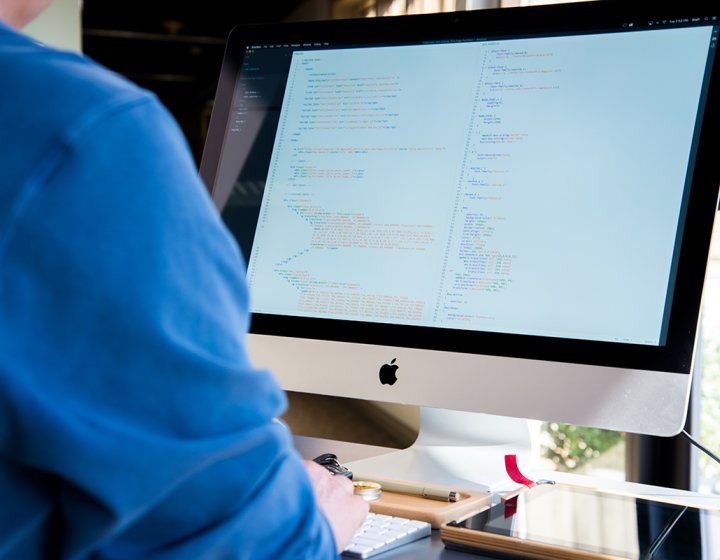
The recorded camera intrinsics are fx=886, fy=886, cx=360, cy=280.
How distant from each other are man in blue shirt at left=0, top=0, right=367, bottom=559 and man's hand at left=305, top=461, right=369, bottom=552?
0.62 feet

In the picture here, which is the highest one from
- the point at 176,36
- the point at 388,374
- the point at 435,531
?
the point at 176,36

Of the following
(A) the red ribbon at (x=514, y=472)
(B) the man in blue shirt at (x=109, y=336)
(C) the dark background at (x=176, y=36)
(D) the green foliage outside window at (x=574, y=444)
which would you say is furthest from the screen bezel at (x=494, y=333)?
(C) the dark background at (x=176, y=36)

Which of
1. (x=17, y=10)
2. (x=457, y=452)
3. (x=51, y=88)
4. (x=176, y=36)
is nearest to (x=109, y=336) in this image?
(x=51, y=88)

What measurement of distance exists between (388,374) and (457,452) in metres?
0.15

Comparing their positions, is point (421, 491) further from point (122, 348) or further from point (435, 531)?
point (122, 348)

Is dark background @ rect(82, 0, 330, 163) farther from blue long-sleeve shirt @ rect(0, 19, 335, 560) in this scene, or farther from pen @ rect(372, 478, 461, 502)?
blue long-sleeve shirt @ rect(0, 19, 335, 560)

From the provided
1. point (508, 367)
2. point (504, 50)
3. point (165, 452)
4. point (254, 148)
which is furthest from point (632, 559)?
point (254, 148)

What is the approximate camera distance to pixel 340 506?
65cm

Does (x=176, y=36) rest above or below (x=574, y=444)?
above

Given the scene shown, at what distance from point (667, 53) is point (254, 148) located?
49cm

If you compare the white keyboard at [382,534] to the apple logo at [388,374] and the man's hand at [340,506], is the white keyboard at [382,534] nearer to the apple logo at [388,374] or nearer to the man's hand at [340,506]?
the man's hand at [340,506]

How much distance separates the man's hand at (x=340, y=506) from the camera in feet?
2.06

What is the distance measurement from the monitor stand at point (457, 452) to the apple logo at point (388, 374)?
99 mm

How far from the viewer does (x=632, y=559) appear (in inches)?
25.3
